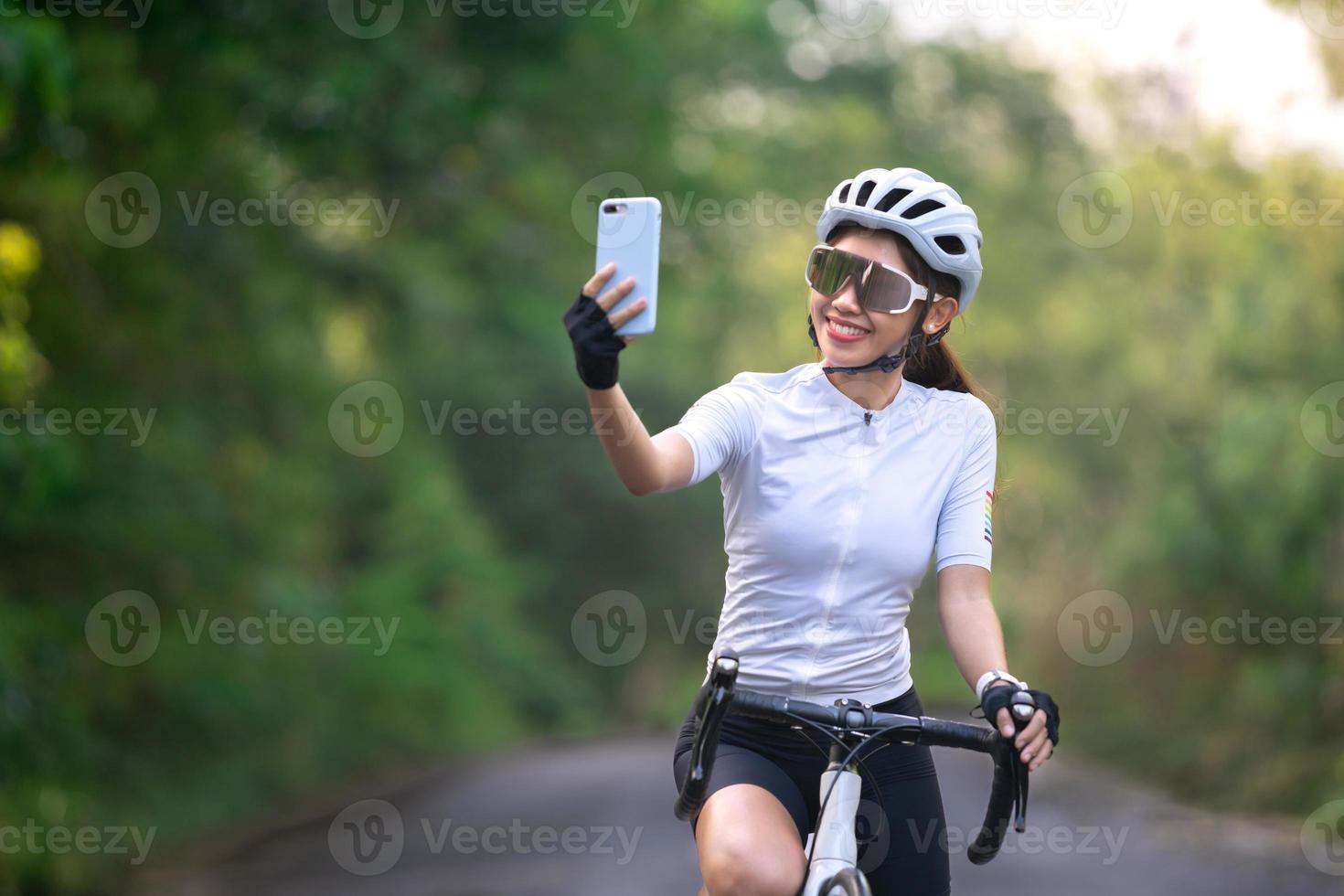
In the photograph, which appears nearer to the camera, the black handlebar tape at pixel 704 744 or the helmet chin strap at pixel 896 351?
the black handlebar tape at pixel 704 744

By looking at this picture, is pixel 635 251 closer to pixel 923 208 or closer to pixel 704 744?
pixel 923 208

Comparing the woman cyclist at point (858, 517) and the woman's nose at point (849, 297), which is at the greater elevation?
the woman's nose at point (849, 297)

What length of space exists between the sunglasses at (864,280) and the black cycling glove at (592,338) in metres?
0.80

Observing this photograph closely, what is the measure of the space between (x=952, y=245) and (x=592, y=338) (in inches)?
46.5

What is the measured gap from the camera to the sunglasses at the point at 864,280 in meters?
3.97

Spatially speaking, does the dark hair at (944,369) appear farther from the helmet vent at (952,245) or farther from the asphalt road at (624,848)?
the asphalt road at (624,848)

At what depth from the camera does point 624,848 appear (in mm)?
13234

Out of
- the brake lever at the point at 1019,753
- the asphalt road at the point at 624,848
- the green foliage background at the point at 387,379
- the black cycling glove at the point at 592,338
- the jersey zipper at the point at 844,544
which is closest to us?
the black cycling glove at the point at 592,338

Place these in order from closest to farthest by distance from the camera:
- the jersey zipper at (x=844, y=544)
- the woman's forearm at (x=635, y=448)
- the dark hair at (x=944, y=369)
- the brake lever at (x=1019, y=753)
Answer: the woman's forearm at (x=635, y=448)
the brake lever at (x=1019, y=753)
the jersey zipper at (x=844, y=544)
the dark hair at (x=944, y=369)

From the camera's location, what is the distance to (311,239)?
15.3m

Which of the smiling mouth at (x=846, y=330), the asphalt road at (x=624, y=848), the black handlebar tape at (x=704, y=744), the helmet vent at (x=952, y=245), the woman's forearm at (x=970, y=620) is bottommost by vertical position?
the asphalt road at (x=624, y=848)

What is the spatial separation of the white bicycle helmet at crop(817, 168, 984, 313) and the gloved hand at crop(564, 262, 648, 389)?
0.88 metres

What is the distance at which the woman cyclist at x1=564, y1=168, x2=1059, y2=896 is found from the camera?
3879 mm

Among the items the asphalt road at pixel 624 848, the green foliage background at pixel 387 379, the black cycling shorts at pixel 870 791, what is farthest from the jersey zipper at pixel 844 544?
the asphalt road at pixel 624 848
